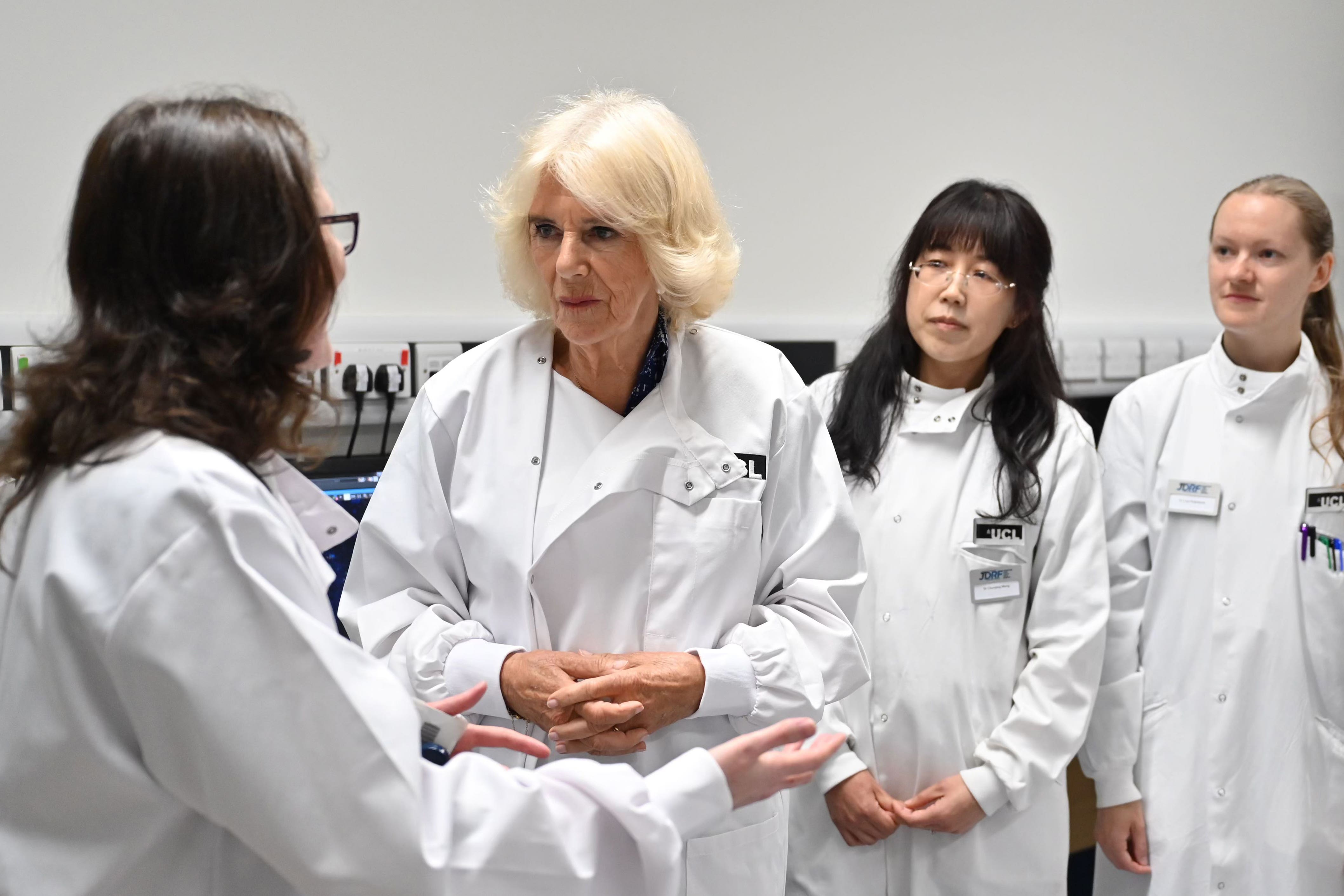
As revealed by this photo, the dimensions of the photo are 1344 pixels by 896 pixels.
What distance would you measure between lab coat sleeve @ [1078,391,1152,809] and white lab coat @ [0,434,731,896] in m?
1.54

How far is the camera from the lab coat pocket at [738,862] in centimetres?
144

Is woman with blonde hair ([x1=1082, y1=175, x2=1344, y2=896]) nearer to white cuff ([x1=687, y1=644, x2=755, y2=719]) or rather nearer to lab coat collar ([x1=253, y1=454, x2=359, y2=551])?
white cuff ([x1=687, y1=644, x2=755, y2=719])

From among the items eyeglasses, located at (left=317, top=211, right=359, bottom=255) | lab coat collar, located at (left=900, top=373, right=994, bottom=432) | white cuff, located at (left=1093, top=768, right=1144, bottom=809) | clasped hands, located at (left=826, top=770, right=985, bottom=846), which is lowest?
white cuff, located at (left=1093, top=768, right=1144, bottom=809)

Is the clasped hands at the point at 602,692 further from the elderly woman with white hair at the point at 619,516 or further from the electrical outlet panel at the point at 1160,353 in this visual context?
the electrical outlet panel at the point at 1160,353

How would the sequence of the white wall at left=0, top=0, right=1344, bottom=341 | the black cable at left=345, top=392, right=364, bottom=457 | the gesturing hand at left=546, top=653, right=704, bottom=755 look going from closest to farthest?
the gesturing hand at left=546, top=653, right=704, bottom=755
the white wall at left=0, top=0, right=1344, bottom=341
the black cable at left=345, top=392, right=364, bottom=457

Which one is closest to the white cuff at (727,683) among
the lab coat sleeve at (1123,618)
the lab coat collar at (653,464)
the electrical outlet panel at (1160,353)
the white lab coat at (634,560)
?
the white lab coat at (634,560)

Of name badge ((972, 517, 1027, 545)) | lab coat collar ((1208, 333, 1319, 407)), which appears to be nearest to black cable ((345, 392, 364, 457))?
name badge ((972, 517, 1027, 545))

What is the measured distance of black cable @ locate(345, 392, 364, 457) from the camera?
84.3 inches

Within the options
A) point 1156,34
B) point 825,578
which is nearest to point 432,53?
point 825,578

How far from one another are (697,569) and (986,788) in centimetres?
71

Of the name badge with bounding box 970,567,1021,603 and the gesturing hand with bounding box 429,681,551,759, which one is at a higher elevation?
the gesturing hand with bounding box 429,681,551,759

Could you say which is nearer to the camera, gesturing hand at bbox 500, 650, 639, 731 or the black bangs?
gesturing hand at bbox 500, 650, 639, 731

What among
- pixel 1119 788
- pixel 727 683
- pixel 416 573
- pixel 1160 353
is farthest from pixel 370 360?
pixel 1160 353

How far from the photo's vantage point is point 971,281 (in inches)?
77.2
